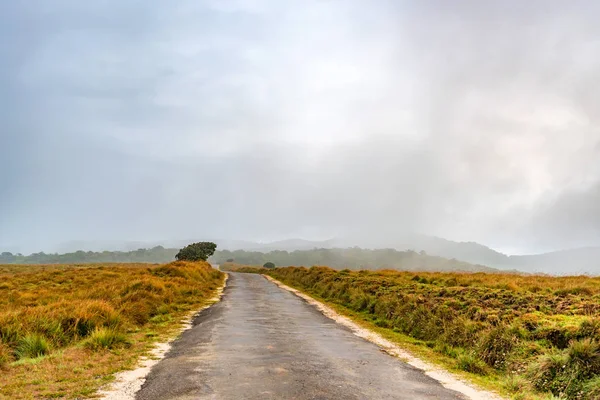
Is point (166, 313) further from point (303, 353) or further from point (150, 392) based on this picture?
point (150, 392)

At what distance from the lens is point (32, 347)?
12188 mm

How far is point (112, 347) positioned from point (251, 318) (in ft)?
28.3

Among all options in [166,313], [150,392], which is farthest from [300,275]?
[150,392]

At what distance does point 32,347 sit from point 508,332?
15.8m

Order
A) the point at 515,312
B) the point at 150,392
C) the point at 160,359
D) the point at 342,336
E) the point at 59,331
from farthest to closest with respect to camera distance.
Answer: the point at 342,336 < the point at 515,312 < the point at 59,331 < the point at 160,359 < the point at 150,392

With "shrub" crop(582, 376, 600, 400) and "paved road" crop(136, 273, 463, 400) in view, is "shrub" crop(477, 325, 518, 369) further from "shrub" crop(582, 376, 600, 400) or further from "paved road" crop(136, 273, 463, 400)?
"paved road" crop(136, 273, 463, 400)

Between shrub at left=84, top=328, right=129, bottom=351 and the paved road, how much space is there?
6.44 feet

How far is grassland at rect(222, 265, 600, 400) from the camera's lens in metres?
9.84

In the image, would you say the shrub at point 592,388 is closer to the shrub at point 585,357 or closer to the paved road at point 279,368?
the shrub at point 585,357

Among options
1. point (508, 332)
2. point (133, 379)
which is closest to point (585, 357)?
point (508, 332)

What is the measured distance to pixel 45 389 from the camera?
8742 mm

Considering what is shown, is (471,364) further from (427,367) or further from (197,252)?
(197,252)

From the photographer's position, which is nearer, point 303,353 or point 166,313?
point 303,353

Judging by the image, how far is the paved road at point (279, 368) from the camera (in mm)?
8625
